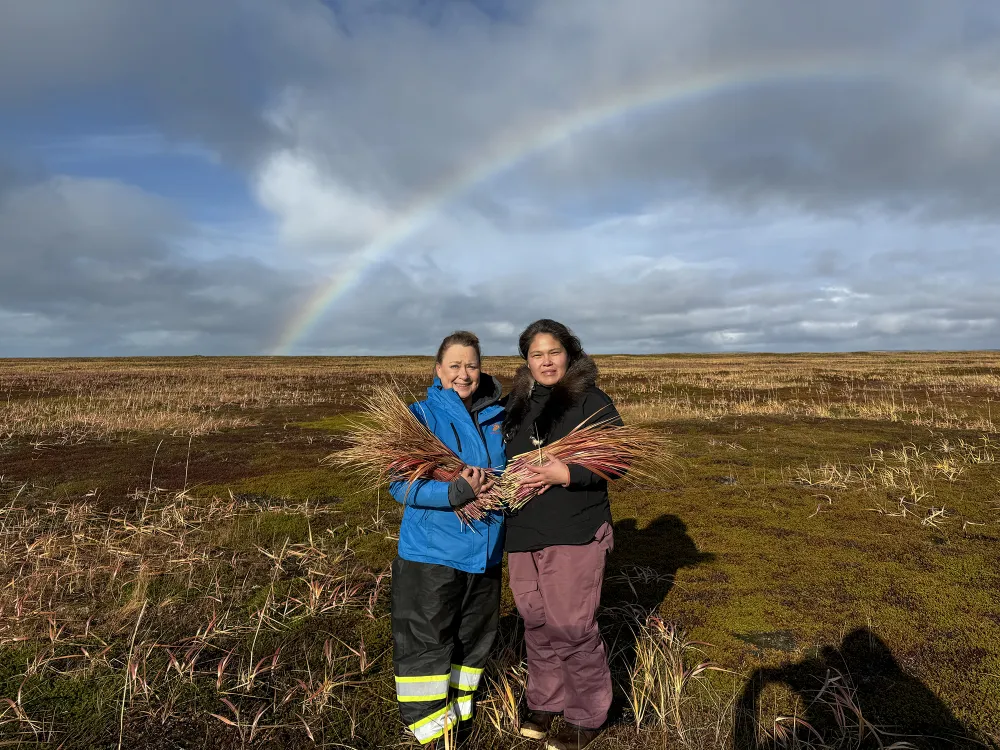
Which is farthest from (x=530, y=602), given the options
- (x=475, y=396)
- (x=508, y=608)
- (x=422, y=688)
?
(x=508, y=608)

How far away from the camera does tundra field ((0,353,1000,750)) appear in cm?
329

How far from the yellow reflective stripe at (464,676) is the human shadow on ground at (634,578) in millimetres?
956

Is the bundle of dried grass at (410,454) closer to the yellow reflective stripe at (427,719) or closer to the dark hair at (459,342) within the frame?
the dark hair at (459,342)

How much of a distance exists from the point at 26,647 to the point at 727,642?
17.7 feet

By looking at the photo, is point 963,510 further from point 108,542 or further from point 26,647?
point 108,542

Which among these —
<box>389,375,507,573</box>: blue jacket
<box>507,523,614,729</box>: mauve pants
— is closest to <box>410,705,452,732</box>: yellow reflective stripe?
<box>507,523,614,729</box>: mauve pants

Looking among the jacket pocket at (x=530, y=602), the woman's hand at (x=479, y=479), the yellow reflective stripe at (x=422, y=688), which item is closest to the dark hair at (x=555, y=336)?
the woman's hand at (x=479, y=479)

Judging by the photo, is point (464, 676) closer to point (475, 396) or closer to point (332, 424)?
point (475, 396)

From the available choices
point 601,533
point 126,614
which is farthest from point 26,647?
point 601,533

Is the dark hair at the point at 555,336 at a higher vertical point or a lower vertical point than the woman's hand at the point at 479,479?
higher

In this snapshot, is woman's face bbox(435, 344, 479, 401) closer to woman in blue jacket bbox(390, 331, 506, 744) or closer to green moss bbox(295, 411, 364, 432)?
woman in blue jacket bbox(390, 331, 506, 744)

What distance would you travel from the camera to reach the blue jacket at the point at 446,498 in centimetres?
293

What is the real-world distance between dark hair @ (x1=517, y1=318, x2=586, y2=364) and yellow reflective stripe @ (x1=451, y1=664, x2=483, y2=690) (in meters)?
1.95

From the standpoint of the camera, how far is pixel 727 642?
13.4ft
